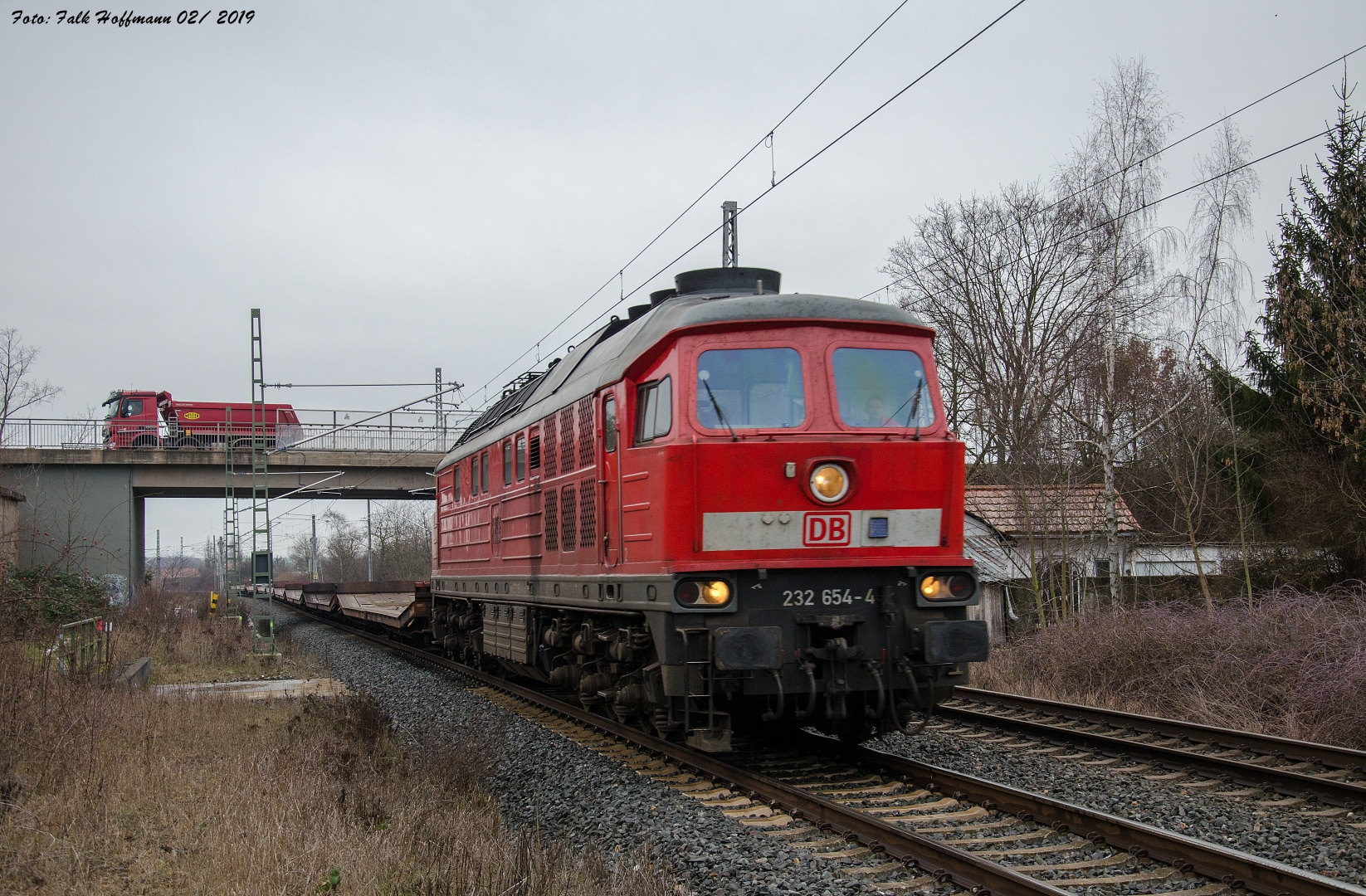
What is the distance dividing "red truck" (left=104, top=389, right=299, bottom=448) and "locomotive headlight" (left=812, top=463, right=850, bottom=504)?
26.3m

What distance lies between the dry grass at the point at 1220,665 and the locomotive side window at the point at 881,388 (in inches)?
173

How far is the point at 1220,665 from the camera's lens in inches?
412

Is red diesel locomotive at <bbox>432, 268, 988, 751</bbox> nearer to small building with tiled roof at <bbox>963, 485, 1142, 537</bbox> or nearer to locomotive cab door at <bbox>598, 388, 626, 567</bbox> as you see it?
locomotive cab door at <bbox>598, 388, 626, 567</bbox>

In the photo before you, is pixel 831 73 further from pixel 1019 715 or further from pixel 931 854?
pixel 931 854

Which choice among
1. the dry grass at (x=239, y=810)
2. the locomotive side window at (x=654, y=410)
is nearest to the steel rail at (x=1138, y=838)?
the dry grass at (x=239, y=810)

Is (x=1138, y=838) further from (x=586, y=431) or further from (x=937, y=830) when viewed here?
(x=586, y=431)

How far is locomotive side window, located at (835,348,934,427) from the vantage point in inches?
306

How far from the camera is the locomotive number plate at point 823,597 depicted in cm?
744

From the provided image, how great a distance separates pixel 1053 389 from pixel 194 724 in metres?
14.9

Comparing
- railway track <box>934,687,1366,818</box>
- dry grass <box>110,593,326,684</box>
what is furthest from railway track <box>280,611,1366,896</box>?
dry grass <box>110,593,326,684</box>

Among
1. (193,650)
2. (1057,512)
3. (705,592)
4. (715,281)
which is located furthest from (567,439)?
(193,650)

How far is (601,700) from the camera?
1062cm

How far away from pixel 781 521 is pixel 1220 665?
231 inches

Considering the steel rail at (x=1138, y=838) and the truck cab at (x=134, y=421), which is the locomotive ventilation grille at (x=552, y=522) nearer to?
the steel rail at (x=1138, y=838)
